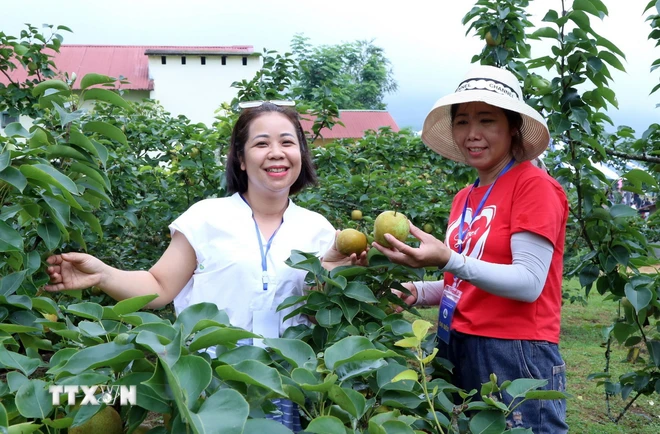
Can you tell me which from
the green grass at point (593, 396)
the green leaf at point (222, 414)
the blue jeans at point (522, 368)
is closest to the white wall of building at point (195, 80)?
the green grass at point (593, 396)

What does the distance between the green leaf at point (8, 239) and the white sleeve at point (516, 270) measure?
1.08 meters

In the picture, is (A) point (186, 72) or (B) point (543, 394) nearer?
(B) point (543, 394)

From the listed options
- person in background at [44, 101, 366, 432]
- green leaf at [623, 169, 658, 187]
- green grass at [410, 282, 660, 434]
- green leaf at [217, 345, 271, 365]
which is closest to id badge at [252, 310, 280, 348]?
person in background at [44, 101, 366, 432]

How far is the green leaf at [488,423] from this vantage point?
993 mm

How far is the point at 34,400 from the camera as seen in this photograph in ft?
2.88

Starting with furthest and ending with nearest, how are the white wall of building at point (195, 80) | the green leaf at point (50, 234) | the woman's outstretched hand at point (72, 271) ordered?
the white wall of building at point (195, 80) < the woman's outstretched hand at point (72, 271) < the green leaf at point (50, 234)

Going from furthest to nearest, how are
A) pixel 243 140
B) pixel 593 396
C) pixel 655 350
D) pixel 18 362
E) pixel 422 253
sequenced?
pixel 593 396
pixel 655 350
pixel 243 140
pixel 422 253
pixel 18 362

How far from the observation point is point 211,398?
2.40 feet

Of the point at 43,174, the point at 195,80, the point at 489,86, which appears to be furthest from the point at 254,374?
the point at 195,80

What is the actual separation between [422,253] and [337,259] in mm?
411

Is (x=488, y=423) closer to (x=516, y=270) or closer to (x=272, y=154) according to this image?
(x=516, y=270)

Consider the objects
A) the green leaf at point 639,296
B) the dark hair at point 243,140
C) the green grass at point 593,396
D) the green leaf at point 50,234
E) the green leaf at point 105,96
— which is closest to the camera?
the green leaf at point 50,234

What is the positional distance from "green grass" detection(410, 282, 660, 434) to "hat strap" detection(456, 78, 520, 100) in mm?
1727

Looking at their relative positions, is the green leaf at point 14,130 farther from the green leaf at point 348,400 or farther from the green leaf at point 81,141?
the green leaf at point 348,400
